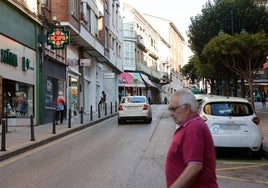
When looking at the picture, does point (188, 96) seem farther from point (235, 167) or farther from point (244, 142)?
point (244, 142)

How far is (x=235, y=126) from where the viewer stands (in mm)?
11969

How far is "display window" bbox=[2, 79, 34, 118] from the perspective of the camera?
19.9m

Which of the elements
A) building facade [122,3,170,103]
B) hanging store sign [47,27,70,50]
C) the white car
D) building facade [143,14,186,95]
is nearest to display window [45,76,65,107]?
hanging store sign [47,27,70,50]

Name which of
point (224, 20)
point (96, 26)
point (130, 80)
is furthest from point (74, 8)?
point (130, 80)

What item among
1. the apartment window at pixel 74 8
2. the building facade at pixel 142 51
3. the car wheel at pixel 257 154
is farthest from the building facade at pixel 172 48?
the car wheel at pixel 257 154

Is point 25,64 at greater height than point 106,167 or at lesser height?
greater

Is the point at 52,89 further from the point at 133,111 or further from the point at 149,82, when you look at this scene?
the point at 149,82

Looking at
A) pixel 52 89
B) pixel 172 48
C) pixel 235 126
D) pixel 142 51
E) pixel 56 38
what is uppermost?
pixel 172 48

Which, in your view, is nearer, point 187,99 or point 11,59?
point 187,99

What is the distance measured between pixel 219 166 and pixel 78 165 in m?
3.18

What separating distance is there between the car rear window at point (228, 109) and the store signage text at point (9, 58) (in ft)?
30.6

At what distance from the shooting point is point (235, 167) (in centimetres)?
1095

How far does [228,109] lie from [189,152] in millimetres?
9130

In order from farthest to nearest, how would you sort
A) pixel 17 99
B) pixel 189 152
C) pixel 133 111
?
1. pixel 133 111
2. pixel 17 99
3. pixel 189 152
